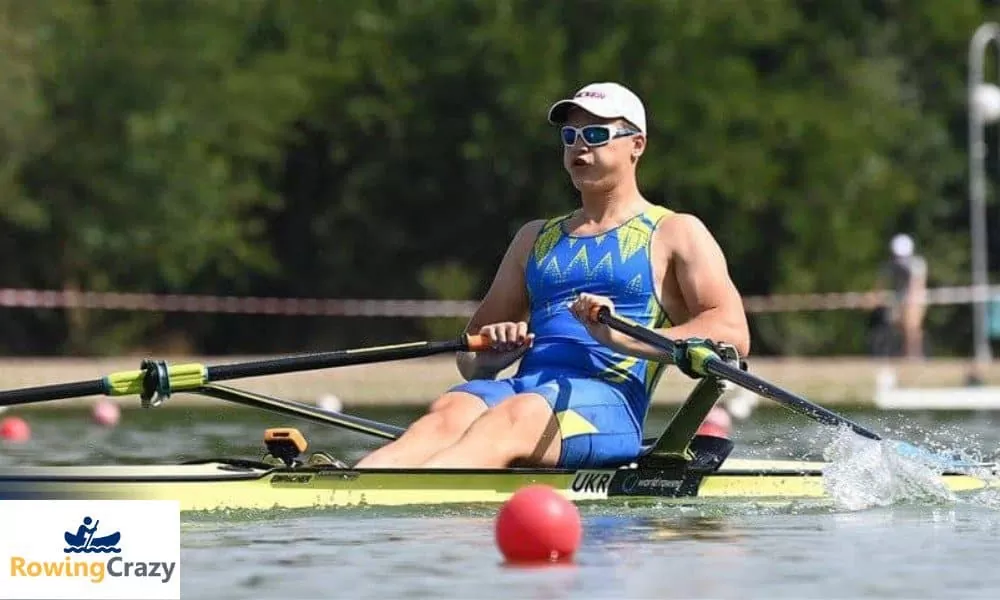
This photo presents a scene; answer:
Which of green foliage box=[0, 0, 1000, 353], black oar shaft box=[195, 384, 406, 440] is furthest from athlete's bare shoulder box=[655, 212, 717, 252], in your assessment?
green foliage box=[0, 0, 1000, 353]

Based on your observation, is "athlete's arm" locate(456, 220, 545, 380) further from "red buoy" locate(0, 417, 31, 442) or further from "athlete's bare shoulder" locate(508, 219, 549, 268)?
"red buoy" locate(0, 417, 31, 442)

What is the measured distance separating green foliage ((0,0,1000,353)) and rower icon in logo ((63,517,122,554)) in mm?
19914

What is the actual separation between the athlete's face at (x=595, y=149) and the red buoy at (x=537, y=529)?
92.5 inches

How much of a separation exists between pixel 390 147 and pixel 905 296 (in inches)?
313

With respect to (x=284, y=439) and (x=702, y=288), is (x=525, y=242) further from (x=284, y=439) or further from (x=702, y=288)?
(x=284, y=439)

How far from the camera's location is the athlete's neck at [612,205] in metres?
9.90

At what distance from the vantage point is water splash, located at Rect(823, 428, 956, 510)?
31.8 feet

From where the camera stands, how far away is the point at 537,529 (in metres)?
7.67

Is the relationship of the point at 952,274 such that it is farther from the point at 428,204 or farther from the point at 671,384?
the point at 671,384

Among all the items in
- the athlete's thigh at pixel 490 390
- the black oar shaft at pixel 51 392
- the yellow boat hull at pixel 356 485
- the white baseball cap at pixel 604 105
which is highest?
the white baseball cap at pixel 604 105

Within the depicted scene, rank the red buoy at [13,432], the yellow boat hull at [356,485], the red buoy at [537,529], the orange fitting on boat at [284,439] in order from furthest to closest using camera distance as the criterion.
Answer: the red buoy at [13,432]
the orange fitting on boat at [284,439]
the yellow boat hull at [356,485]
the red buoy at [537,529]

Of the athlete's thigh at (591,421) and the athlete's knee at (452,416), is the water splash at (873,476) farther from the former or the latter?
the athlete's knee at (452,416)

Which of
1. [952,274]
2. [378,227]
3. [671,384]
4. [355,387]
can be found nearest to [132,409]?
[355,387]

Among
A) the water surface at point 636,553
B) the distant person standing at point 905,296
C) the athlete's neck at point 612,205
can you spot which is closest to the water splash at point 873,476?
the water surface at point 636,553
